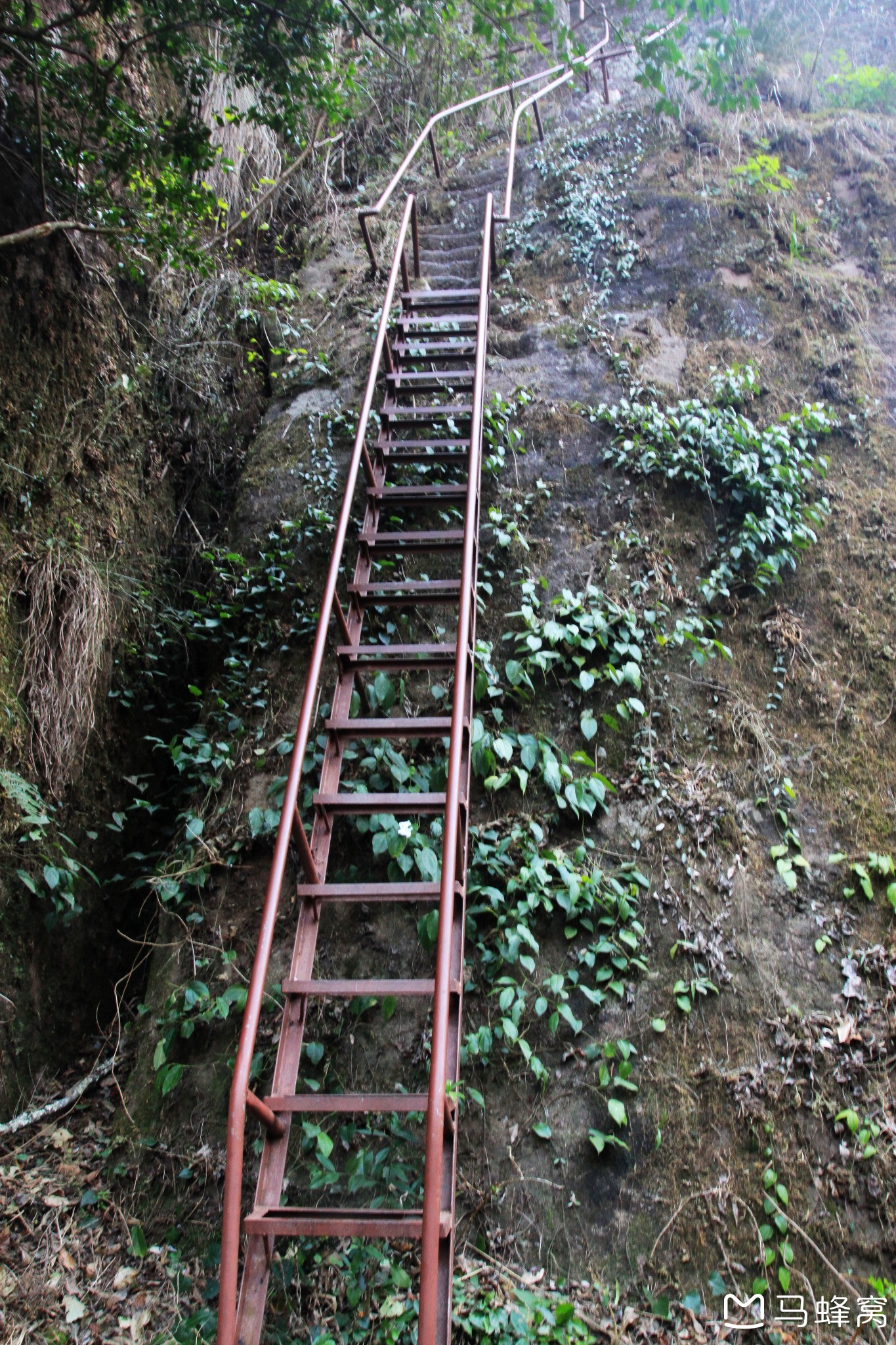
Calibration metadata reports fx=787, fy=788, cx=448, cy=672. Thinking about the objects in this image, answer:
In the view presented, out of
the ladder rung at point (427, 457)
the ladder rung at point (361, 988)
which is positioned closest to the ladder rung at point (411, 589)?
the ladder rung at point (427, 457)

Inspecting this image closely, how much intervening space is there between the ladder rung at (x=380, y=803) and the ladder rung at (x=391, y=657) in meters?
0.76

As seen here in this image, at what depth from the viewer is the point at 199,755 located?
14.0 feet

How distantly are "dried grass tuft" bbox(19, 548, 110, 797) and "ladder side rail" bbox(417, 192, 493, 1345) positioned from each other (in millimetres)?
2068

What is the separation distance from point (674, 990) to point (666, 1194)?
0.74 m

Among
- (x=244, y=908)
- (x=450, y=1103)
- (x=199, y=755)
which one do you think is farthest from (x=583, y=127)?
(x=450, y=1103)

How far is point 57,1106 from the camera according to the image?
3.46 m

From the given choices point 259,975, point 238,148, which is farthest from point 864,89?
point 259,975

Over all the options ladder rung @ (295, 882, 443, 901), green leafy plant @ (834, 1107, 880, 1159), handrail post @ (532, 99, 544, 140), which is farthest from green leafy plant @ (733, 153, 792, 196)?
green leafy plant @ (834, 1107, 880, 1159)

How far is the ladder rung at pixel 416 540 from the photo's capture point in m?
4.40

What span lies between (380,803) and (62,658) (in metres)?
2.02

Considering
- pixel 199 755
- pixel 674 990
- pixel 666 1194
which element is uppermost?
pixel 199 755

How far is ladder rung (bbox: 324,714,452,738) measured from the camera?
356 cm

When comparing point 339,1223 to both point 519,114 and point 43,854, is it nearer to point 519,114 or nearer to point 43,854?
point 43,854

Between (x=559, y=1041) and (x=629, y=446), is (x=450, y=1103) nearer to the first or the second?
(x=559, y=1041)
